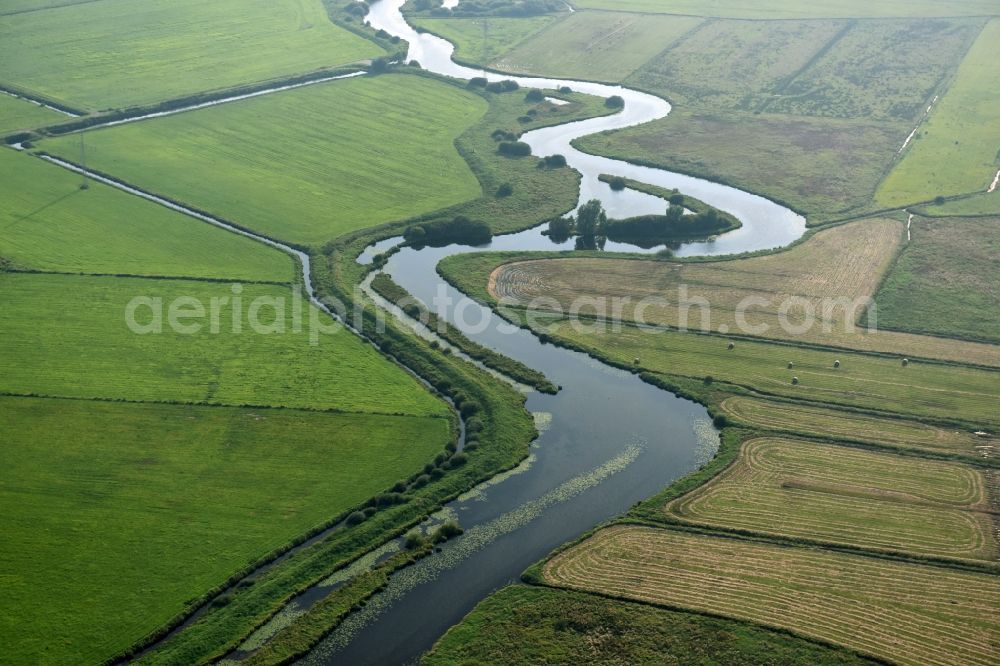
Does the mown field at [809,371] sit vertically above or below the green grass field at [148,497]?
above

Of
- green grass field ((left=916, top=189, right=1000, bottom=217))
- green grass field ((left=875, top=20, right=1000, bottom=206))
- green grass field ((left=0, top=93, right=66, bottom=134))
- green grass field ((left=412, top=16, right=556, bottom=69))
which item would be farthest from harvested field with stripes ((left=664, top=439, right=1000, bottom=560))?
green grass field ((left=412, top=16, right=556, bottom=69))

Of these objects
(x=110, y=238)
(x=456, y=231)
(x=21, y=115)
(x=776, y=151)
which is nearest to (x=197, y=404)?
(x=110, y=238)

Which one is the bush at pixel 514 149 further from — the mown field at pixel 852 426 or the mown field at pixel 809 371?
the mown field at pixel 852 426

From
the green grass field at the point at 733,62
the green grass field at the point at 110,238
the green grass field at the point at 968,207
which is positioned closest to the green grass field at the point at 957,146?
the green grass field at the point at 968,207

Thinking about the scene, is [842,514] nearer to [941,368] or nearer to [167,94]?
[941,368]

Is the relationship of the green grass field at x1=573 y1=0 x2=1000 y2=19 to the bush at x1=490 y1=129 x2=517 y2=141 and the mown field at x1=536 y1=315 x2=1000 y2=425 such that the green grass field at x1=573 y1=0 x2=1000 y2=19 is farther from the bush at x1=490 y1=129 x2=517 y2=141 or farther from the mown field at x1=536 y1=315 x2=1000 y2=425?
the mown field at x1=536 y1=315 x2=1000 y2=425

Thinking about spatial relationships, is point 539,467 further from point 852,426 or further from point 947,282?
point 947,282

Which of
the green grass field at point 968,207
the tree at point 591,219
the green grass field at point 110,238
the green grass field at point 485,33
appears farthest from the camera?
the green grass field at point 485,33

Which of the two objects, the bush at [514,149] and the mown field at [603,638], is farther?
the bush at [514,149]
